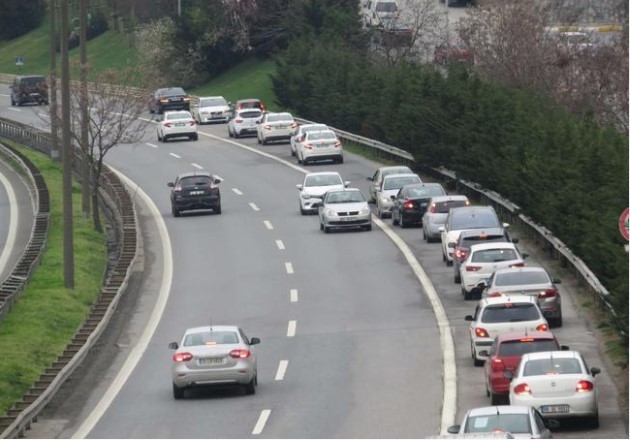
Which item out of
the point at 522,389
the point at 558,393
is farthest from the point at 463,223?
the point at 558,393

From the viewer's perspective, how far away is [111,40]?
431 ft

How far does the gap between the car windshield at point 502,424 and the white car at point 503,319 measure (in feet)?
32.5

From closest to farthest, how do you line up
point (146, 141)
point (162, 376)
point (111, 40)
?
point (162, 376)
point (146, 141)
point (111, 40)

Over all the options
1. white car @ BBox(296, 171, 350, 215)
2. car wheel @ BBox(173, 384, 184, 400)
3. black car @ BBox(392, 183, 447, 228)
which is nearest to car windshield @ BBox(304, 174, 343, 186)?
white car @ BBox(296, 171, 350, 215)

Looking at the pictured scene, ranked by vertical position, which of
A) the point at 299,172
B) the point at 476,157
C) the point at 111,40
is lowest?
the point at 111,40

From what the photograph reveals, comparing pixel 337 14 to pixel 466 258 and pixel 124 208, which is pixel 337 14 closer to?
pixel 124 208

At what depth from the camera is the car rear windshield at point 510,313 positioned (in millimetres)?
32906

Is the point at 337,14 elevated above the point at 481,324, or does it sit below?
below

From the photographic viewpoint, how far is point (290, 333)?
3900cm

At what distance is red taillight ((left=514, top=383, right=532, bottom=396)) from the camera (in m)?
26.5

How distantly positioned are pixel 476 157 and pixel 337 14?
3881 centimetres

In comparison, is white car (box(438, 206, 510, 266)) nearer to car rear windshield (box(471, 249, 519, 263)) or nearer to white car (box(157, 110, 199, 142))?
car rear windshield (box(471, 249, 519, 263))

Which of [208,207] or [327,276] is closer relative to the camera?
[327,276]

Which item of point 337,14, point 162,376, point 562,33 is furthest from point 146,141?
point 162,376
